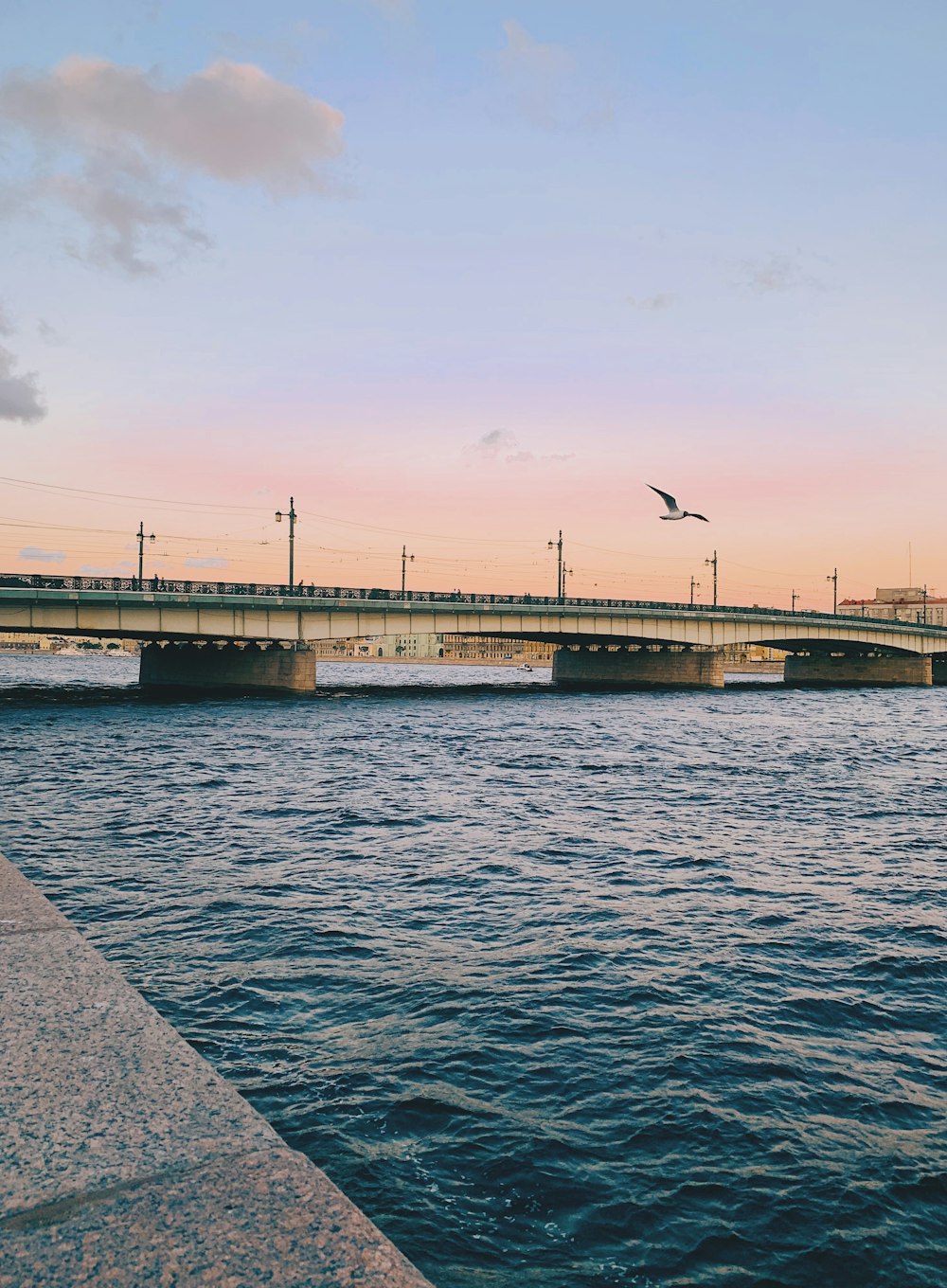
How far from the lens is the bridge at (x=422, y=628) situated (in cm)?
6003

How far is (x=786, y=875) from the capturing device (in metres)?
16.6

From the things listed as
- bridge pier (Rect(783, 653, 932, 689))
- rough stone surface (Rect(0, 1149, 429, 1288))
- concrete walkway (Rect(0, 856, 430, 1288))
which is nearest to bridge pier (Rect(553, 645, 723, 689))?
bridge pier (Rect(783, 653, 932, 689))

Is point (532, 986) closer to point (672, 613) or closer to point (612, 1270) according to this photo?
point (612, 1270)

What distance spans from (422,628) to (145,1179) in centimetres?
7239

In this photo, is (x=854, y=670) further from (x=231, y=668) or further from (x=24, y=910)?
(x=24, y=910)

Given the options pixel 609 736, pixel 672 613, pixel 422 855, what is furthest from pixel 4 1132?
pixel 672 613

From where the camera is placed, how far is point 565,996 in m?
10.6

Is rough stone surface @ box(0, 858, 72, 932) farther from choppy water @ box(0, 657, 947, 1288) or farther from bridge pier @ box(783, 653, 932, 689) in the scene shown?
bridge pier @ box(783, 653, 932, 689)

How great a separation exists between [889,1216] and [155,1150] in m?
5.47

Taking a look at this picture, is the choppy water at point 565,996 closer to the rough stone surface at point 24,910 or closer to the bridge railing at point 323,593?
the rough stone surface at point 24,910

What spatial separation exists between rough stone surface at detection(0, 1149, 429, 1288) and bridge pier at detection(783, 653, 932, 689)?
10858 centimetres

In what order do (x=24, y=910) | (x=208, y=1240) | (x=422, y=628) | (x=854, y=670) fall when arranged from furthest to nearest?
(x=854, y=670), (x=422, y=628), (x=24, y=910), (x=208, y=1240)

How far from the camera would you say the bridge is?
197ft

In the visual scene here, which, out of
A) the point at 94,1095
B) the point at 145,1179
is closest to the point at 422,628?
the point at 94,1095
